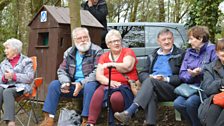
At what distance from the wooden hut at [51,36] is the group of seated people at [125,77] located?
639 mm

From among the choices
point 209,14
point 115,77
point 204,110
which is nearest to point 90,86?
point 115,77

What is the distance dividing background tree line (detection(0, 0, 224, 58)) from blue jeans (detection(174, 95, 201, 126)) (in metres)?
2.30

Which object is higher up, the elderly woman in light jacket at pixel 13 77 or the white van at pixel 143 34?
the white van at pixel 143 34

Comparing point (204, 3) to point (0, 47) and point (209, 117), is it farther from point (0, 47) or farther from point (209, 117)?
point (0, 47)

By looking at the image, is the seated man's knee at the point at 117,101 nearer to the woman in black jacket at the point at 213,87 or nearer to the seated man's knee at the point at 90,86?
the seated man's knee at the point at 90,86

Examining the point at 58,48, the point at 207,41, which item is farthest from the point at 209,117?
the point at 58,48

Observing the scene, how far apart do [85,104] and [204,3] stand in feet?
14.1

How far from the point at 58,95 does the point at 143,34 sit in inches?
181

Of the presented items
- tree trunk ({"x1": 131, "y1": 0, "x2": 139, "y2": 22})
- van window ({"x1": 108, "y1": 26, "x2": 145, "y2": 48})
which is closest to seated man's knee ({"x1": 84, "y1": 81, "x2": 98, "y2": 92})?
van window ({"x1": 108, "y1": 26, "x2": 145, "y2": 48})

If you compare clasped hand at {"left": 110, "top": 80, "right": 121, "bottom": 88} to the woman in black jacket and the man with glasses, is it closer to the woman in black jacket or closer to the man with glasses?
the man with glasses

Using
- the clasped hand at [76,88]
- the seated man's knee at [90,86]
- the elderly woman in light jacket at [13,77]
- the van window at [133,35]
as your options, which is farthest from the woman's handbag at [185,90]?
the van window at [133,35]

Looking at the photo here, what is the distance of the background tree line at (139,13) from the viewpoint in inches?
325

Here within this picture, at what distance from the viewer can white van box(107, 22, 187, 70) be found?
367 inches

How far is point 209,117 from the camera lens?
4.18m
